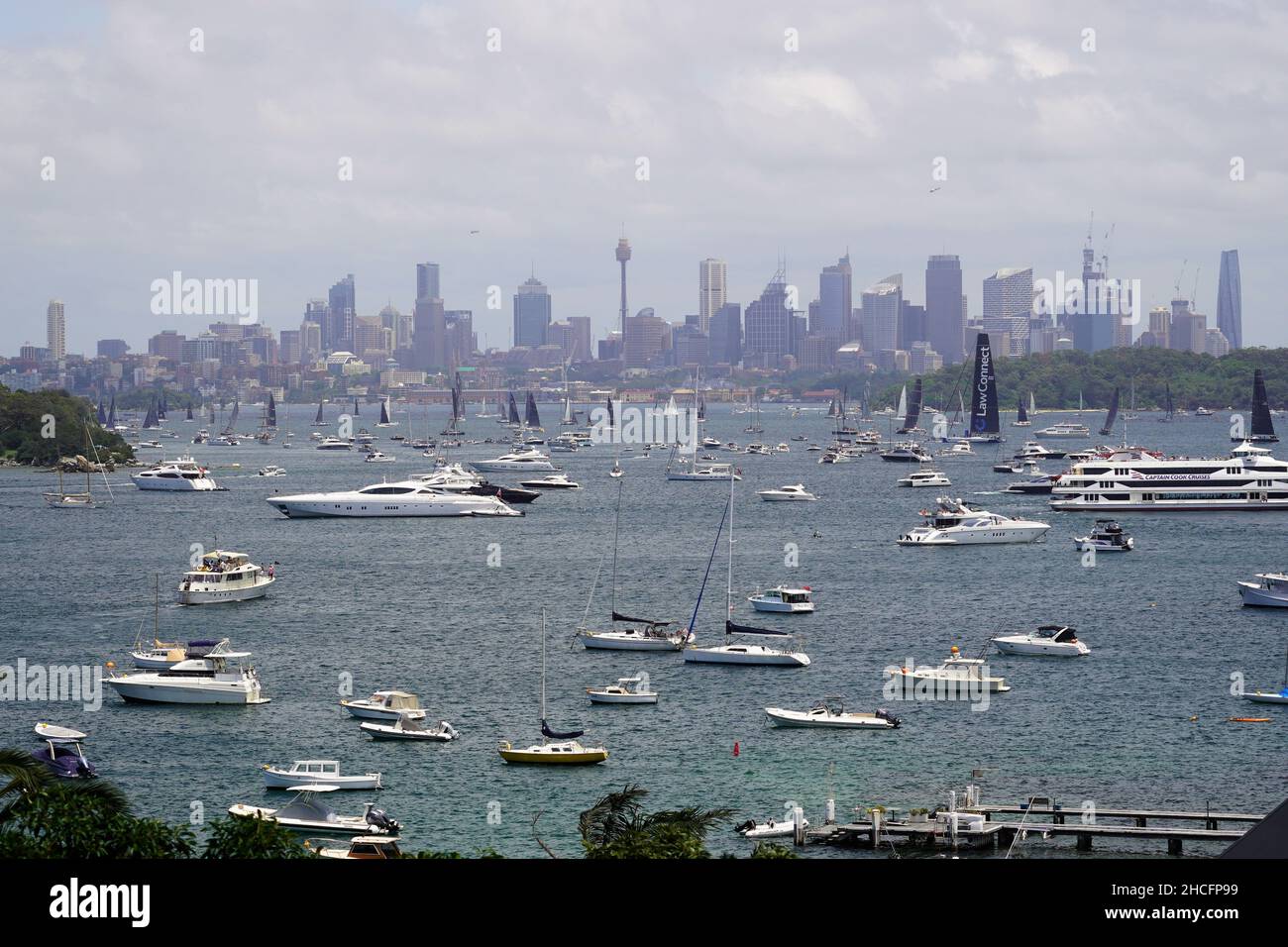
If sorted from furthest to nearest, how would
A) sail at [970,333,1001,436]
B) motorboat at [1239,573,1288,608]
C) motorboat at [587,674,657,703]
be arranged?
sail at [970,333,1001,436] < motorboat at [1239,573,1288,608] < motorboat at [587,674,657,703]

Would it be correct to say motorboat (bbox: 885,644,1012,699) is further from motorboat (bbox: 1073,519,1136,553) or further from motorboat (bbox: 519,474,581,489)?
motorboat (bbox: 519,474,581,489)

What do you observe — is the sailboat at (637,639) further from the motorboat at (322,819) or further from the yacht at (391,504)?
the yacht at (391,504)

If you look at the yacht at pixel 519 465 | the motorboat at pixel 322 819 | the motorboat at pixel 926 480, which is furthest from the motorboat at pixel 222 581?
the yacht at pixel 519 465

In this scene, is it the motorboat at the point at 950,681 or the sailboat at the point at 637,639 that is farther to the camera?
the sailboat at the point at 637,639

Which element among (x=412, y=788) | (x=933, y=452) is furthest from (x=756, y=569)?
(x=933, y=452)

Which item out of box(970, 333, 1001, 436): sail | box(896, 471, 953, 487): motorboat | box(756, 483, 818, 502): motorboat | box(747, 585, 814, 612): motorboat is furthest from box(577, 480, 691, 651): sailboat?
box(970, 333, 1001, 436): sail

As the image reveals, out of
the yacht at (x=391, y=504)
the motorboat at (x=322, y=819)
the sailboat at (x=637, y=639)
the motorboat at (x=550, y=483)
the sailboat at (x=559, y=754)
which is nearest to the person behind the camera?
the motorboat at (x=322, y=819)
